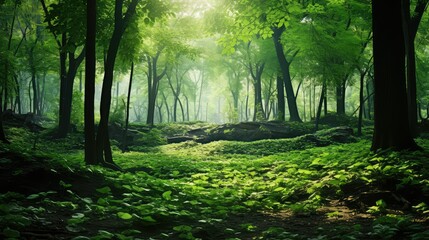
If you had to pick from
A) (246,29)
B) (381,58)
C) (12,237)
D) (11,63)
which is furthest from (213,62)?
(12,237)

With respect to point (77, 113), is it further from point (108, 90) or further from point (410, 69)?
point (410, 69)

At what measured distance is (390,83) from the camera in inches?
296

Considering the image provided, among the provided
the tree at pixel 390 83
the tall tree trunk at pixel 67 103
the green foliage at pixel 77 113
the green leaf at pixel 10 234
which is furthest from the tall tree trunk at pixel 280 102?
the green leaf at pixel 10 234

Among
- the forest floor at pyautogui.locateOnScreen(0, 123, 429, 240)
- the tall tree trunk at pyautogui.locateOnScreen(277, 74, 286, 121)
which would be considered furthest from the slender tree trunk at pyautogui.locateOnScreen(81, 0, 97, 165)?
the tall tree trunk at pyautogui.locateOnScreen(277, 74, 286, 121)

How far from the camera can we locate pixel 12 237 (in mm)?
2787

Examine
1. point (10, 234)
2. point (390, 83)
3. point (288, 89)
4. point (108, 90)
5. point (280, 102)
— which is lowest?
point (10, 234)

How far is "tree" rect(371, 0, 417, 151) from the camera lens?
7418mm

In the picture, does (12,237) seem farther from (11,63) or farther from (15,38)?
(15,38)

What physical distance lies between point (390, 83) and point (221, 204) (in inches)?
189

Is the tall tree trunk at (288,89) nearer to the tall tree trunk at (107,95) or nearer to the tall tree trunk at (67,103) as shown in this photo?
the tall tree trunk at (67,103)

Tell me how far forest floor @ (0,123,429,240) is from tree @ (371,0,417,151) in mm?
566

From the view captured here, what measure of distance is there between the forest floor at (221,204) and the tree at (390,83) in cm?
57

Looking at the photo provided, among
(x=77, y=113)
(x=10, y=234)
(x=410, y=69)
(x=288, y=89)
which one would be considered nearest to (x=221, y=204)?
(x=10, y=234)

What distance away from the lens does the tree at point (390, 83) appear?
7418mm
